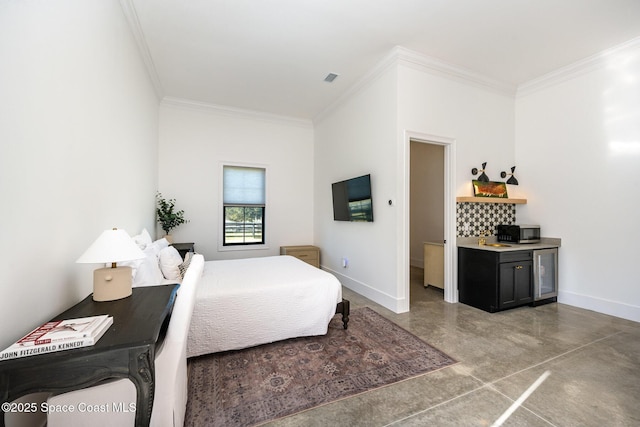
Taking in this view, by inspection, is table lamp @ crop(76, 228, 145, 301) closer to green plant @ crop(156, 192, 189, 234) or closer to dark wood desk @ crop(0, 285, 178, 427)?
dark wood desk @ crop(0, 285, 178, 427)

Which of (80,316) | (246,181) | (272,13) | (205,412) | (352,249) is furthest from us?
(246,181)

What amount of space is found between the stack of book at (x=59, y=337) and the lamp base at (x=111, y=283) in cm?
37

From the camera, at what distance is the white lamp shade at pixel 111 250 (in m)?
1.47

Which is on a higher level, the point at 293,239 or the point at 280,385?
the point at 293,239

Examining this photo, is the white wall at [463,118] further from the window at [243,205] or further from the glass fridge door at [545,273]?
the window at [243,205]

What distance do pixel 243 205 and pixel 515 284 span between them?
4645 mm

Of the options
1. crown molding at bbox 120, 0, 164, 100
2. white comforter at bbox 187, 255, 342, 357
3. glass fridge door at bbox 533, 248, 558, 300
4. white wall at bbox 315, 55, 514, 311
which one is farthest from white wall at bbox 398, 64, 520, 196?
crown molding at bbox 120, 0, 164, 100

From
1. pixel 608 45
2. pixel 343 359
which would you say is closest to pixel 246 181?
pixel 343 359

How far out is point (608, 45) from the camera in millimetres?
3199

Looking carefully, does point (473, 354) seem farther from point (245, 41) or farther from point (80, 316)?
point (245, 41)

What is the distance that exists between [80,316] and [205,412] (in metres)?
0.96

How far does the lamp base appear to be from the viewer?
1607 mm

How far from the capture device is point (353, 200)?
4.22 metres

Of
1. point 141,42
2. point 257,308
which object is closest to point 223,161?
point 141,42
